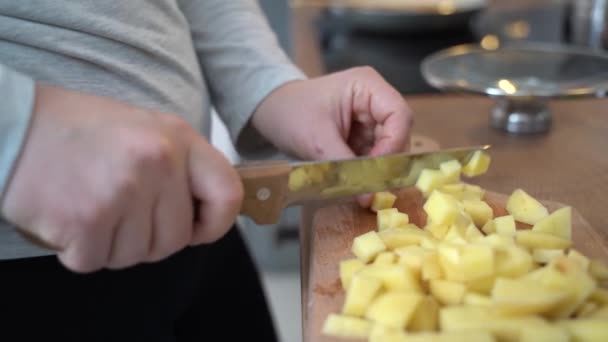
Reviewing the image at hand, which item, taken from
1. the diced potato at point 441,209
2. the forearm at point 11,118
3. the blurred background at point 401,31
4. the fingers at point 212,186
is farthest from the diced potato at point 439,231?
the blurred background at point 401,31

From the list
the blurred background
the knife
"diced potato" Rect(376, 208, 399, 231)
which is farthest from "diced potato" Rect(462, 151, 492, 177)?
the blurred background

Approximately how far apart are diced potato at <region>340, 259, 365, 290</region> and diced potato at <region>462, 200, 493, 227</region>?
0.15 meters

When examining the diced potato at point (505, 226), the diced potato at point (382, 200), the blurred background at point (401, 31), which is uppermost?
the diced potato at point (505, 226)

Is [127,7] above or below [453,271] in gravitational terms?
above

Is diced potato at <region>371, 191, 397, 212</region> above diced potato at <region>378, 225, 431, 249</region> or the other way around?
the other way around

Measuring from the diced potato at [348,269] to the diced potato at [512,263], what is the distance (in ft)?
0.41

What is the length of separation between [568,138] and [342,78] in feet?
1.37

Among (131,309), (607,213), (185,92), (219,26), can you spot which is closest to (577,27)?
(607,213)

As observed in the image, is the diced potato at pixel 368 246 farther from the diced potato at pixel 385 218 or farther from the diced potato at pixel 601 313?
the diced potato at pixel 601 313

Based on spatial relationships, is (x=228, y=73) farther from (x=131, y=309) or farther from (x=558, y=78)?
(x=558, y=78)

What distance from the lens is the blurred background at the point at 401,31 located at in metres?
1.35

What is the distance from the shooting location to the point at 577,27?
59.9 inches

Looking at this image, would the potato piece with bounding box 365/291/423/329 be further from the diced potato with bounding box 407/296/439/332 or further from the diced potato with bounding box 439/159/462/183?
the diced potato with bounding box 439/159/462/183

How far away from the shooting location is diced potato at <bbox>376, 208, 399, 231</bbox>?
2.32 ft
